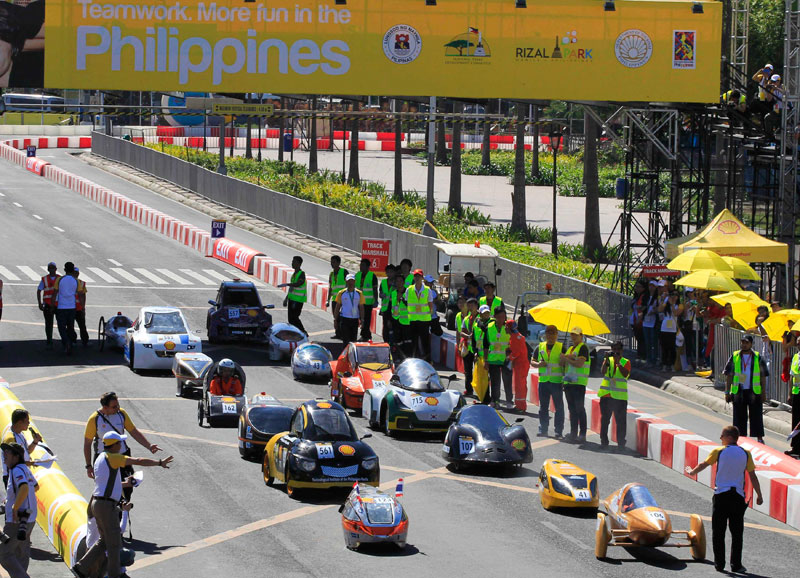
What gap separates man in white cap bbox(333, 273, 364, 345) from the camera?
29469mm

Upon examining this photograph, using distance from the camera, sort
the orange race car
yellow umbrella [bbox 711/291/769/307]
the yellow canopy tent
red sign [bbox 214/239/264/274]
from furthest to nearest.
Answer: red sign [bbox 214/239/264/274] → the yellow canopy tent → yellow umbrella [bbox 711/291/769/307] → the orange race car

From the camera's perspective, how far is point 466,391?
26.3m

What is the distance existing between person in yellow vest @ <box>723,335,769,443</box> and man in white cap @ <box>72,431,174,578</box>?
11935 millimetres

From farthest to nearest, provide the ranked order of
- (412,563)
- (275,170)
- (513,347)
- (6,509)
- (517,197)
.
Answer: (275,170) < (517,197) < (513,347) < (412,563) < (6,509)

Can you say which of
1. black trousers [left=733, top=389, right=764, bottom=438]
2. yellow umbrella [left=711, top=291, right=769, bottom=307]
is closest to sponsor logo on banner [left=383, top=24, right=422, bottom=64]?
yellow umbrella [left=711, top=291, right=769, bottom=307]

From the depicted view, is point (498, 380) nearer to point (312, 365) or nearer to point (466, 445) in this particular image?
point (312, 365)

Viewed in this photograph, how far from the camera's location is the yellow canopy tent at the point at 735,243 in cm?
3145

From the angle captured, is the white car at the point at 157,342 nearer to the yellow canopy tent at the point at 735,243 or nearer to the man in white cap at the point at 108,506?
the yellow canopy tent at the point at 735,243

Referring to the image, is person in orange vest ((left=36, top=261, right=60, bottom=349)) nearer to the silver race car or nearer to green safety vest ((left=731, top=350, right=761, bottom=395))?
the silver race car

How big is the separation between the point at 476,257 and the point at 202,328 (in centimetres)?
714

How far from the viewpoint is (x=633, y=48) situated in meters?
33.2

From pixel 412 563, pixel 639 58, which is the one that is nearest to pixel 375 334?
pixel 639 58

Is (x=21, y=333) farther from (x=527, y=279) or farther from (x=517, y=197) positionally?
(x=517, y=197)

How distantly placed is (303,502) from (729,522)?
5.74 metres
